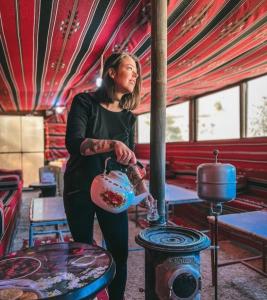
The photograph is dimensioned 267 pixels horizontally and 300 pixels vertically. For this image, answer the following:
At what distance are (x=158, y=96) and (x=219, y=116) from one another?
3.74 meters

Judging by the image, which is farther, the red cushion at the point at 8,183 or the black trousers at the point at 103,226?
the red cushion at the point at 8,183

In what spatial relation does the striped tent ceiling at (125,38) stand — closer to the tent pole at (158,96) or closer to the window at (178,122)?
the tent pole at (158,96)

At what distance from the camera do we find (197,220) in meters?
4.46

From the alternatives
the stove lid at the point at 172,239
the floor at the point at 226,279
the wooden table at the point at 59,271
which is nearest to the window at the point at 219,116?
the floor at the point at 226,279

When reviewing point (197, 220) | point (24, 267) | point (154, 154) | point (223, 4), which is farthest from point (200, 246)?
point (197, 220)

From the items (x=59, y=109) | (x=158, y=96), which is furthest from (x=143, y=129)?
(x=158, y=96)

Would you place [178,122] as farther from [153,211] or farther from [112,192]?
[112,192]

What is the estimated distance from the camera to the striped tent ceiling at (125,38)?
223 cm

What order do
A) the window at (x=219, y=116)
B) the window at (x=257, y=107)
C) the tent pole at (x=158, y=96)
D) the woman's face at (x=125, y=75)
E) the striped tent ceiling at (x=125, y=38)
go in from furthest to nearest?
1. the window at (x=219, y=116)
2. the window at (x=257, y=107)
3. the striped tent ceiling at (x=125, y=38)
4. the tent pole at (x=158, y=96)
5. the woman's face at (x=125, y=75)

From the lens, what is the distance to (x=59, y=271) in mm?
1008

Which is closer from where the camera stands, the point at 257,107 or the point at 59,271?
the point at 59,271

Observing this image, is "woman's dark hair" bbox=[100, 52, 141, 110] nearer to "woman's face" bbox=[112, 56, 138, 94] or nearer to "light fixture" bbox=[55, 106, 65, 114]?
"woman's face" bbox=[112, 56, 138, 94]

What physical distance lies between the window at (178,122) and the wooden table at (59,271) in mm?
5113

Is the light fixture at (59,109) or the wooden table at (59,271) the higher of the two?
the light fixture at (59,109)
